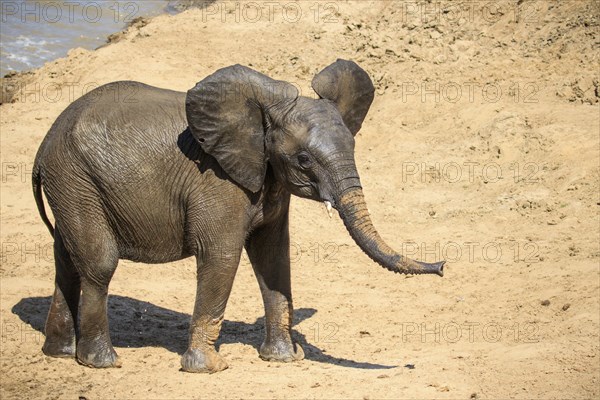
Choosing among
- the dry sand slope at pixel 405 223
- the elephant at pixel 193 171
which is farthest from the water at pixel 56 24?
the elephant at pixel 193 171

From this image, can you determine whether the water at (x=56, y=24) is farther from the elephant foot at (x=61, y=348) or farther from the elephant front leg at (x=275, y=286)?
the elephant front leg at (x=275, y=286)

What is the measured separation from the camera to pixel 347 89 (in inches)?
419

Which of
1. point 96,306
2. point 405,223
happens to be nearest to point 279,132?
point 96,306

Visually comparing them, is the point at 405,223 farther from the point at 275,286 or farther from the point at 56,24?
the point at 56,24

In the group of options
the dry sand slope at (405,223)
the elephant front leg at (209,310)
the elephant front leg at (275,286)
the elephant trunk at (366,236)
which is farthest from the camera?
the elephant front leg at (275,286)

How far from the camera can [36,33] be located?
2925cm

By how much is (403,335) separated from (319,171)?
329 cm

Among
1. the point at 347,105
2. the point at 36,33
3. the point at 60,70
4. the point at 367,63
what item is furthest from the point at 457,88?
the point at 36,33

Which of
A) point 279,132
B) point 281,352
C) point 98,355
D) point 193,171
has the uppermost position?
point 279,132

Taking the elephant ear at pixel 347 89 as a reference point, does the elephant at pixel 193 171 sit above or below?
below

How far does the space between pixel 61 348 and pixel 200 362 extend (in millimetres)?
1639

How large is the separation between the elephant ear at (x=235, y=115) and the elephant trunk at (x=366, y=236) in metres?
1.03

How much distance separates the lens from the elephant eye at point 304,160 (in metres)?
9.84

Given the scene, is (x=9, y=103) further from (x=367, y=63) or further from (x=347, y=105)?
(x=347, y=105)
